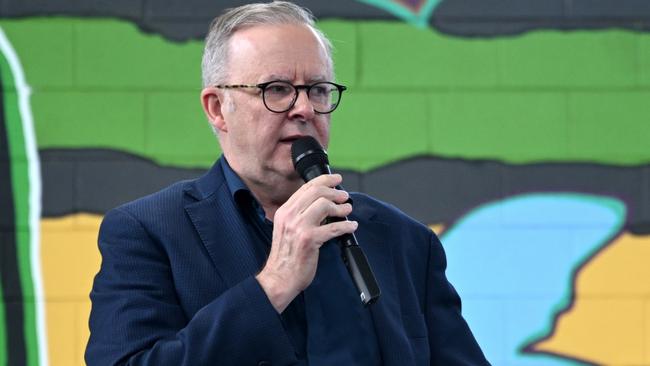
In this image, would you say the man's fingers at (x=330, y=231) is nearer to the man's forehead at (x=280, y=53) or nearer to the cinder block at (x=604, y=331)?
the man's forehead at (x=280, y=53)

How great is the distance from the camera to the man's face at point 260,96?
1.58m

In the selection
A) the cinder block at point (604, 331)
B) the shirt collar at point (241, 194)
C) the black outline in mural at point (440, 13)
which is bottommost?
the cinder block at point (604, 331)

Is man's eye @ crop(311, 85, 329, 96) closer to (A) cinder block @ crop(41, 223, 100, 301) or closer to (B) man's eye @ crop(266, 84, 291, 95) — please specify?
(B) man's eye @ crop(266, 84, 291, 95)

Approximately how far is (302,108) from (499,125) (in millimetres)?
1666

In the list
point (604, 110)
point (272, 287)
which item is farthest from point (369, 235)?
point (604, 110)

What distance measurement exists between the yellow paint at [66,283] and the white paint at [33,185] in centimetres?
2

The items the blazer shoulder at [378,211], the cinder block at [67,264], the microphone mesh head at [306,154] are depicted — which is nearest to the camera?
the microphone mesh head at [306,154]

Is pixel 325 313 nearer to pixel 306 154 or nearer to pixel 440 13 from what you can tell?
pixel 306 154

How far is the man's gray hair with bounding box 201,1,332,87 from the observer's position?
1633mm

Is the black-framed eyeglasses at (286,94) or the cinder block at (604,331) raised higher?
the black-framed eyeglasses at (286,94)

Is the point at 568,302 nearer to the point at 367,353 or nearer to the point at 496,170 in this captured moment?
the point at 496,170

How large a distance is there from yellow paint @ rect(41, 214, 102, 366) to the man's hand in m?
1.77

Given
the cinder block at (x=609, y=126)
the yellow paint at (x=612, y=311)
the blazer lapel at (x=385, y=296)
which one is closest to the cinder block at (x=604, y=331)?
the yellow paint at (x=612, y=311)

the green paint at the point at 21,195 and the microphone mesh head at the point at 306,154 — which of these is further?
the green paint at the point at 21,195
